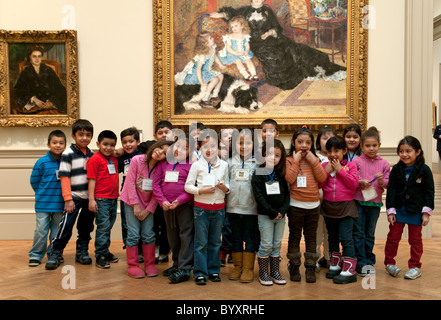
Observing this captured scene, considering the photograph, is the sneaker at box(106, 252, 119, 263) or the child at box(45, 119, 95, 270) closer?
the child at box(45, 119, 95, 270)

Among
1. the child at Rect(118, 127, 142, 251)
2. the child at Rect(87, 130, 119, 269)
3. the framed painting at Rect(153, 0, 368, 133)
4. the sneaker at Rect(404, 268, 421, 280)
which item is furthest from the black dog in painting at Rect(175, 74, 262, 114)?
the sneaker at Rect(404, 268, 421, 280)

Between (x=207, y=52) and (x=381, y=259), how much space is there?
4040mm

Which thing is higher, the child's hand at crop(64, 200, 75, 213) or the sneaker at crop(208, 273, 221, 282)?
the child's hand at crop(64, 200, 75, 213)

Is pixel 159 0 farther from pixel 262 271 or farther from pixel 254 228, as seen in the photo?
pixel 262 271

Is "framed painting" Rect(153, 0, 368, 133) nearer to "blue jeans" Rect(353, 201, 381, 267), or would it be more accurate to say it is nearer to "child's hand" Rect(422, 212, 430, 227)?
"blue jeans" Rect(353, 201, 381, 267)

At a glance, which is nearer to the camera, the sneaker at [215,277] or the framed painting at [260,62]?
the sneaker at [215,277]

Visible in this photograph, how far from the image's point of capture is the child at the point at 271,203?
4.24m

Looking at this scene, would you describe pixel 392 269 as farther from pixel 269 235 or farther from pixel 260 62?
pixel 260 62

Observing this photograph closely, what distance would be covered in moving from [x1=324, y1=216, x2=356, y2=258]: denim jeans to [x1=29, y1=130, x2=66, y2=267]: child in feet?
11.1

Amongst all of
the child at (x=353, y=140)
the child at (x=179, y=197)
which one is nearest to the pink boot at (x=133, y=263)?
the child at (x=179, y=197)

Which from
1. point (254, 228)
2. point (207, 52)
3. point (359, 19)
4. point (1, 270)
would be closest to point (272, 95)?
point (207, 52)

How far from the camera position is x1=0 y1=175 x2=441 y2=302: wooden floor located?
3.93 metres

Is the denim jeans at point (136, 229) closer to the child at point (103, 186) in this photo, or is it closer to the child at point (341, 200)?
the child at point (103, 186)

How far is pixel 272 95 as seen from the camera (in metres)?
6.59
